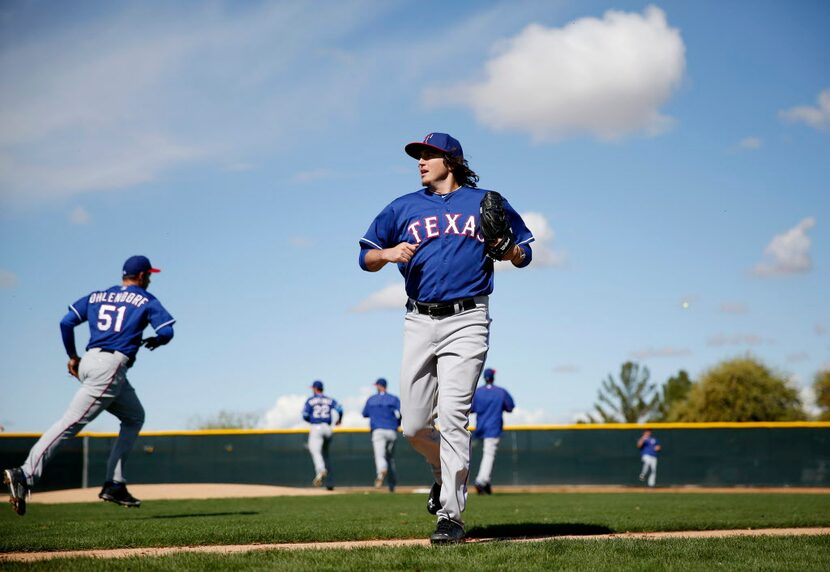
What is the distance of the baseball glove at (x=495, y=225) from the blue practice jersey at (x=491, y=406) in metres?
9.68

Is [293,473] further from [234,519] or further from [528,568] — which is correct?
[528,568]

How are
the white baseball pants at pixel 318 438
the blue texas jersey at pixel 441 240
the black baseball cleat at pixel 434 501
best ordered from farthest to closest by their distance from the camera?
1. the white baseball pants at pixel 318 438
2. the black baseball cleat at pixel 434 501
3. the blue texas jersey at pixel 441 240

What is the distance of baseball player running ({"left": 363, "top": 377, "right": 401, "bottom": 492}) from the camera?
17.2 meters

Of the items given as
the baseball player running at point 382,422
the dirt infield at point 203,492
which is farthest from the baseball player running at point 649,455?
the baseball player running at point 382,422

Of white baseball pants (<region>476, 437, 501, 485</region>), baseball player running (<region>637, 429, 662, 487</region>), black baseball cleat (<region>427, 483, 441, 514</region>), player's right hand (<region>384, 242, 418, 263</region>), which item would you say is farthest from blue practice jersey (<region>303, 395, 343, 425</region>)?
player's right hand (<region>384, 242, 418, 263</region>)

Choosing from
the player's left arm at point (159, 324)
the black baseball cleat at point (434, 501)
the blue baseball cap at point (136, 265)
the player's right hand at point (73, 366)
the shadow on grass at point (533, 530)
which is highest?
the blue baseball cap at point (136, 265)

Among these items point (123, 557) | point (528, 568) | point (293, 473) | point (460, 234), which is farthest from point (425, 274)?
point (293, 473)

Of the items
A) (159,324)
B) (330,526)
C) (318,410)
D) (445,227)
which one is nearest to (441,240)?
(445,227)

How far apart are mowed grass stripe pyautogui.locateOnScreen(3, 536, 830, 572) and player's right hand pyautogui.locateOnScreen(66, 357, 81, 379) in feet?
11.4

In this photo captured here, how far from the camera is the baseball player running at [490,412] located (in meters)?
14.6

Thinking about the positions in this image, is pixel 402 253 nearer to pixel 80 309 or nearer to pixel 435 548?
pixel 435 548

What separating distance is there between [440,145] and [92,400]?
12.9 ft

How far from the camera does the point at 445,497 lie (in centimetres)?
495

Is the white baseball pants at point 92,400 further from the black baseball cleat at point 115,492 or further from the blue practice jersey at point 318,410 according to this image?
the blue practice jersey at point 318,410
